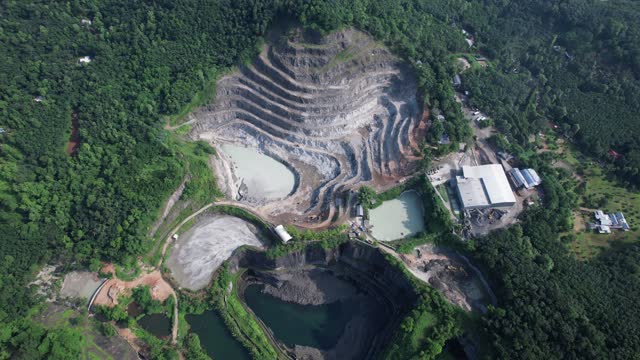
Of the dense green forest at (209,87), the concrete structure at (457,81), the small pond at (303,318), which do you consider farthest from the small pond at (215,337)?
the concrete structure at (457,81)

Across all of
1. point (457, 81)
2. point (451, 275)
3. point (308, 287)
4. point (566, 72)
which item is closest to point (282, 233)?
point (308, 287)

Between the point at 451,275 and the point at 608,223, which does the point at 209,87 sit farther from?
the point at 608,223

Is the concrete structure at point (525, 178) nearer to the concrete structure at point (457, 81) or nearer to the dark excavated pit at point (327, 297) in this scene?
the concrete structure at point (457, 81)

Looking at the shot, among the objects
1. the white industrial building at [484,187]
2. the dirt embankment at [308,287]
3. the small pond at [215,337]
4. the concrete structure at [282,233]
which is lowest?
the small pond at [215,337]

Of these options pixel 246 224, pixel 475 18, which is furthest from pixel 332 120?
pixel 475 18

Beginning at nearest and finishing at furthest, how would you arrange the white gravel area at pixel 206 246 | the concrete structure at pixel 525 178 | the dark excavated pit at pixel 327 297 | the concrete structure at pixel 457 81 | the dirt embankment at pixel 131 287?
1. the dirt embankment at pixel 131 287
2. the dark excavated pit at pixel 327 297
3. the white gravel area at pixel 206 246
4. the concrete structure at pixel 525 178
5. the concrete structure at pixel 457 81

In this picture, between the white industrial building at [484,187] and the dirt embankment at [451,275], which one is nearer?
the dirt embankment at [451,275]
